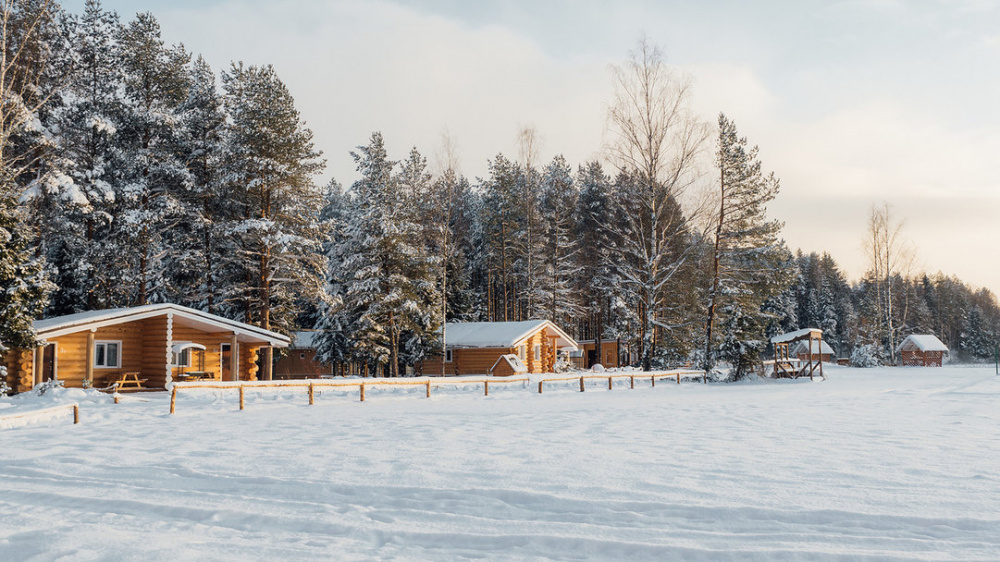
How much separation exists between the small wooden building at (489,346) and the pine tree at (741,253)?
10.7 metres

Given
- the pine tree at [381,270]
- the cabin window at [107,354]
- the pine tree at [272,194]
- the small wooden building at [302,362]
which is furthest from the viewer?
the small wooden building at [302,362]

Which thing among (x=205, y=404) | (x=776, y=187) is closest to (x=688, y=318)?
(x=776, y=187)

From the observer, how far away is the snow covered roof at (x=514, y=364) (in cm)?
3600

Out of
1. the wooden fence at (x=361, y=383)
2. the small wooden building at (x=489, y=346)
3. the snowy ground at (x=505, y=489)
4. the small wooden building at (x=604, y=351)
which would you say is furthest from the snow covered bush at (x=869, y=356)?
the snowy ground at (x=505, y=489)

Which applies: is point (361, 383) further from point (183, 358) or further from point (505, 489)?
point (505, 489)

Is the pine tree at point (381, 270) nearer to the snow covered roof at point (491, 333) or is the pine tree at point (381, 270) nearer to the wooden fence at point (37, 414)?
the snow covered roof at point (491, 333)

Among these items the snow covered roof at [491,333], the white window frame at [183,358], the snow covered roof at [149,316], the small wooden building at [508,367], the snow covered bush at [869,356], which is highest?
the snow covered roof at [149,316]

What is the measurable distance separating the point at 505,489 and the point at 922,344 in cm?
6456

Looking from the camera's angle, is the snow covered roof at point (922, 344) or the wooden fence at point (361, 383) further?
the snow covered roof at point (922, 344)

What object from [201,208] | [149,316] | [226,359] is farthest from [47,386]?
[201,208]

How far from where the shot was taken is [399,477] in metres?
8.76

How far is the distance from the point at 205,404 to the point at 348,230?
18.2 m

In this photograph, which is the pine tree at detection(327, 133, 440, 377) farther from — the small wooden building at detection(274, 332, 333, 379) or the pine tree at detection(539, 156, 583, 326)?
the small wooden building at detection(274, 332, 333, 379)

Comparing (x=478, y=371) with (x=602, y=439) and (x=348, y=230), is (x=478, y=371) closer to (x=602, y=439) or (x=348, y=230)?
(x=348, y=230)
